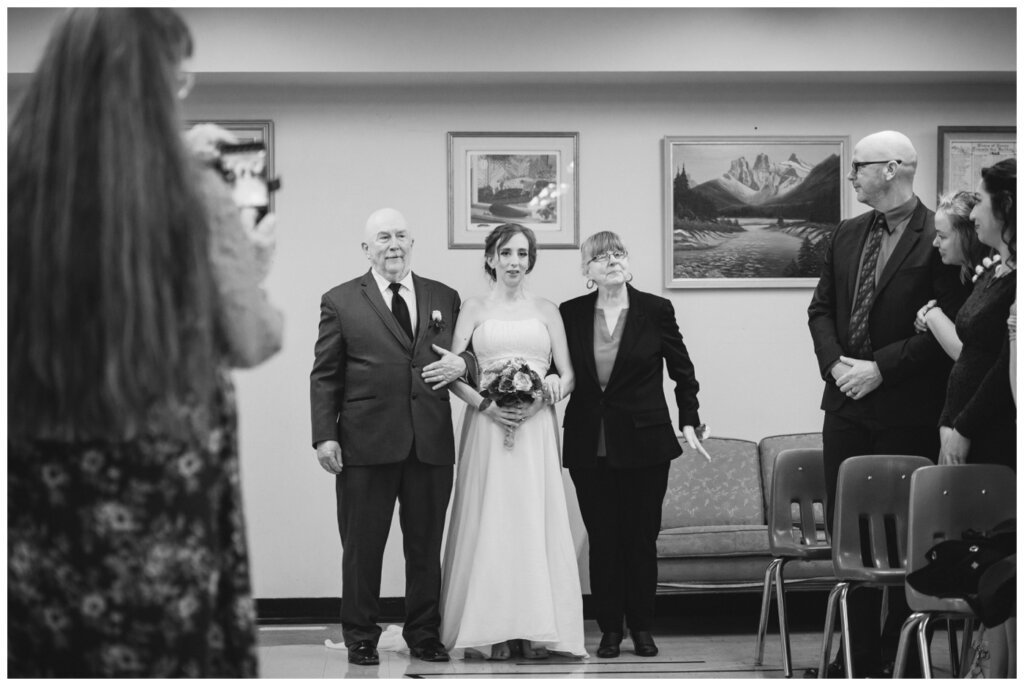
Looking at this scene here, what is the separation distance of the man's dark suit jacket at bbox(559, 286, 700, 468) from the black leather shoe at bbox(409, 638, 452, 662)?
837 millimetres

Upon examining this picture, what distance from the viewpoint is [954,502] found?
3307 millimetres

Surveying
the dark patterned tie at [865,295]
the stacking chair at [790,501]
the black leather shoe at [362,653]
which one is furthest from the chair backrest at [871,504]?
the black leather shoe at [362,653]

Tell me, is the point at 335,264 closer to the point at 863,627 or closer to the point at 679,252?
the point at 679,252

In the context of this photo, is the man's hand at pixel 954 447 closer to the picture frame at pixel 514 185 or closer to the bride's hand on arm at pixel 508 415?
the bride's hand on arm at pixel 508 415

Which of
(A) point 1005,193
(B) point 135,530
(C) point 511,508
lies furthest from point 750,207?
(B) point 135,530

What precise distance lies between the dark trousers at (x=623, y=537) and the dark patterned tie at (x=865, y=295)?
3.34 feet

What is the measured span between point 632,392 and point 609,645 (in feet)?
3.14

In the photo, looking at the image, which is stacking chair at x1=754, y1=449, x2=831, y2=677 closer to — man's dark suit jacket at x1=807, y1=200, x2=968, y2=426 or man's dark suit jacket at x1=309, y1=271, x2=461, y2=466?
man's dark suit jacket at x1=807, y1=200, x2=968, y2=426

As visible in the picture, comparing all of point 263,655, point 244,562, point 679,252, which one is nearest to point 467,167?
point 679,252

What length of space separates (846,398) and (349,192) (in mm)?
2679

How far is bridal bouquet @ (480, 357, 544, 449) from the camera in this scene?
4625 millimetres

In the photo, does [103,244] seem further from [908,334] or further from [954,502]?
[908,334]

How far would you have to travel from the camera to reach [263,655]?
16.4 ft

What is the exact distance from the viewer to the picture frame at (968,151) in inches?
229
